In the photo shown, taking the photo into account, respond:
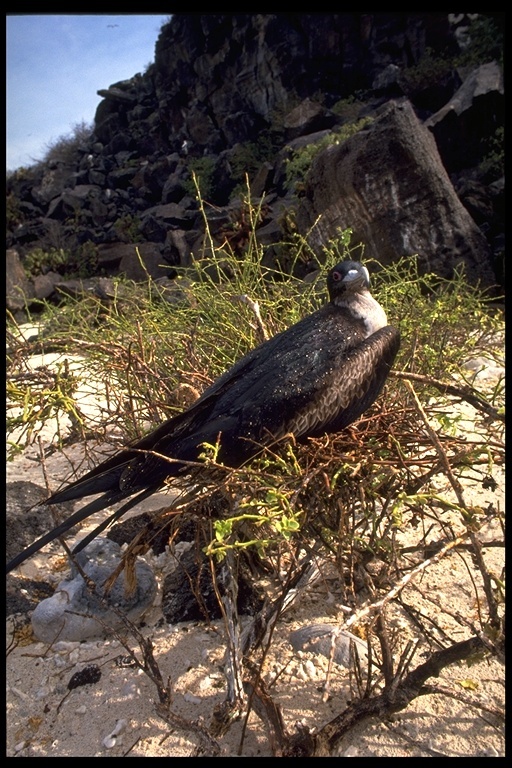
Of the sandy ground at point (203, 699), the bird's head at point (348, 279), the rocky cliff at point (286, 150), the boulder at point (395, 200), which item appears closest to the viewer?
the sandy ground at point (203, 699)

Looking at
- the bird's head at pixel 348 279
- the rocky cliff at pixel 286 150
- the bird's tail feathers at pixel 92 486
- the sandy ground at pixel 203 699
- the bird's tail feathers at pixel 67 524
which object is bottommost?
the sandy ground at pixel 203 699

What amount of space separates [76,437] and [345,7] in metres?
1.99

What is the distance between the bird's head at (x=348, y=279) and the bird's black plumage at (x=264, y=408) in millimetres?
156

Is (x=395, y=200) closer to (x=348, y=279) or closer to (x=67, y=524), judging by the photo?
(x=348, y=279)

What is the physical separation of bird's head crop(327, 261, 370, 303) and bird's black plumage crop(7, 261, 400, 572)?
0.51 ft

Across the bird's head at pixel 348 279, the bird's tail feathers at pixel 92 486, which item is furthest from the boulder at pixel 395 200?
the bird's tail feathers at pixel 92 486

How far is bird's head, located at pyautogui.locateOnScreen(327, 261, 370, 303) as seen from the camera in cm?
196

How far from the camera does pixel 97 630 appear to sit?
6.68ft

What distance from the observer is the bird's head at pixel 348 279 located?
196 centimetres

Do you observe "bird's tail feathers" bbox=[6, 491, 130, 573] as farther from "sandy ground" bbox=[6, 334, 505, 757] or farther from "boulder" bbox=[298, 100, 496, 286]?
"boulder" bbox=[298, 100, 496, 286]

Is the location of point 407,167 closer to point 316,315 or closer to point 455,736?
point 316,315

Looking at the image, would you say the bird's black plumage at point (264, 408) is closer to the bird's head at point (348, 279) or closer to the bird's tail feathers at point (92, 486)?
the bird's tail feathers at point (92, 486)

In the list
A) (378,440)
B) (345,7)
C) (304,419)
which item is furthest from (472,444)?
(345,7)

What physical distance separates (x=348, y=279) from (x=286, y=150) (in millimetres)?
12534
